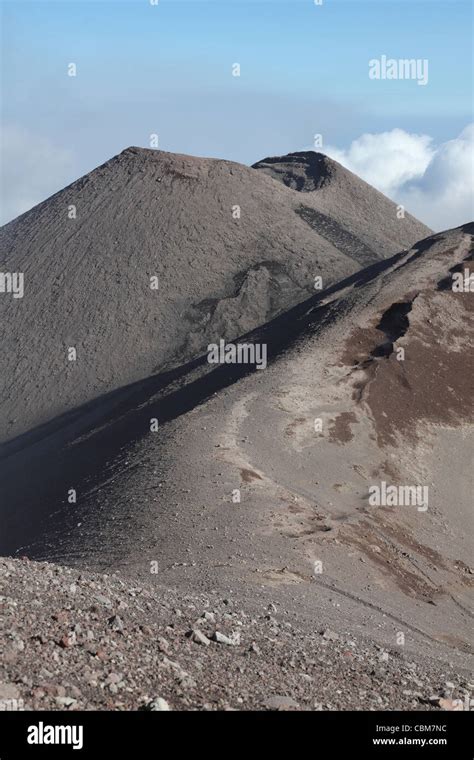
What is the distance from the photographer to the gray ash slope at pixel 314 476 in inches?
1091

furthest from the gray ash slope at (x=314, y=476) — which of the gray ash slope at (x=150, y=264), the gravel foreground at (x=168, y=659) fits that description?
the gray ash slope at (x=150, y=264)

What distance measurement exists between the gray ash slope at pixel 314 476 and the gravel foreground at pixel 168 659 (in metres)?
3.59

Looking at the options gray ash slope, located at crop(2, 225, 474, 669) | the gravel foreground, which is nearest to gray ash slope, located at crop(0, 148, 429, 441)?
gray ash slope, located at crop(2, 225, 474, 669)

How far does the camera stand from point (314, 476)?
116 ft

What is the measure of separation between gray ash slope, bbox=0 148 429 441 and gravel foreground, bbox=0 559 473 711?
44.8 meters

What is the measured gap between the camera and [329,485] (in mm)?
35219

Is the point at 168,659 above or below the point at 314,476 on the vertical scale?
above

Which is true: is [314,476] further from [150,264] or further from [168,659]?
[150,264]

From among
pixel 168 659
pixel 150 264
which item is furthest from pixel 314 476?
pixel 150 264

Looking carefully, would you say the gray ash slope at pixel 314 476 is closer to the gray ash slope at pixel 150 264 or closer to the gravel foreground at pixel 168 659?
the gravel foreground at pixel 168 659

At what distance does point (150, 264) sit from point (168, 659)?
5998cm

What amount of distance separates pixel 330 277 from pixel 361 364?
29.9 m

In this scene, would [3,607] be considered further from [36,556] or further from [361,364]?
[361,364]
